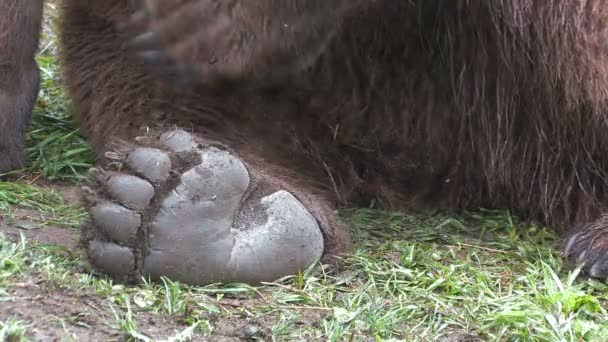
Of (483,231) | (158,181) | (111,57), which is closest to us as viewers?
(158,181)

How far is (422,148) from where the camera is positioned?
8.87 ft

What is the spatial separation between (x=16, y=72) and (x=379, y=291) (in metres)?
1.08

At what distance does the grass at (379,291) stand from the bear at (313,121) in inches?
2.4

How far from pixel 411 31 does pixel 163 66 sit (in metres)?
0.61

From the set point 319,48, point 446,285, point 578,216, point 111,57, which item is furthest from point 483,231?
point 111,57

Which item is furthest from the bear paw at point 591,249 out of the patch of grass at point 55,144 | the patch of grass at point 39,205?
the patch of grass at point 55,144

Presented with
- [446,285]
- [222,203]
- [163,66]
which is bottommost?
[446,285]

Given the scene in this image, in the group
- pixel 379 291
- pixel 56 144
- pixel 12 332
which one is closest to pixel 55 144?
pixel 56 144

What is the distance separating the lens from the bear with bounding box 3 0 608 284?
207 centimetres

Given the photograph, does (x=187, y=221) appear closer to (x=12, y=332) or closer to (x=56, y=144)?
(x=12, y=332)

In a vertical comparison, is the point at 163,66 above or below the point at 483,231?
above

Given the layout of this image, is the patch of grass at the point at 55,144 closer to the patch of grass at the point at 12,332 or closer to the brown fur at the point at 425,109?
the brown fur at the point at 425,109

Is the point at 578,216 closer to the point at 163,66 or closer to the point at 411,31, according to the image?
the point at 411,31

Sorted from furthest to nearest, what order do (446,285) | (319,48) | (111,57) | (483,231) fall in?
(111,57) → (483,231) → (319,48) → (446,285)
